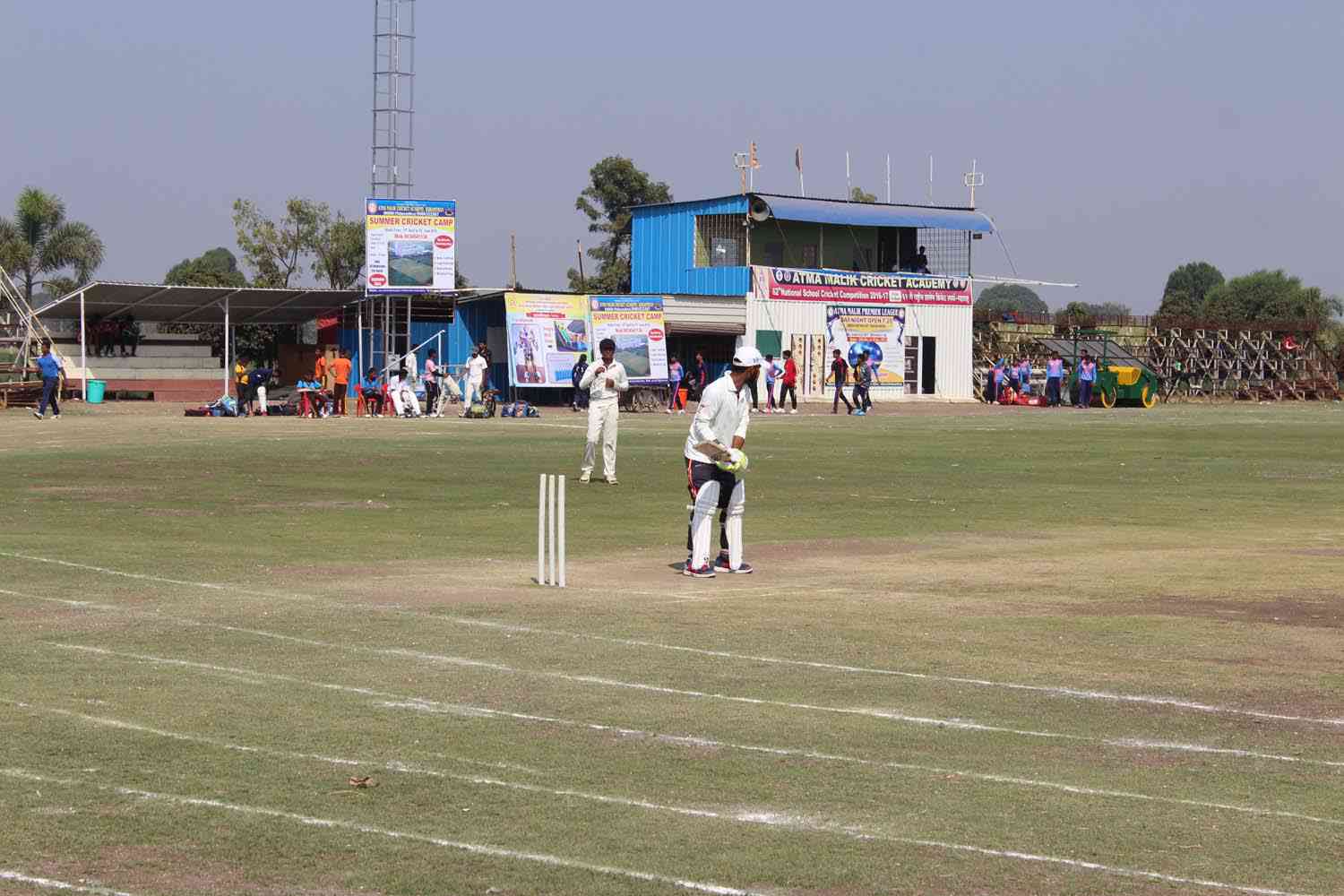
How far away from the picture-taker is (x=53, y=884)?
5.88 metres

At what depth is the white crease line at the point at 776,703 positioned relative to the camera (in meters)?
8.17

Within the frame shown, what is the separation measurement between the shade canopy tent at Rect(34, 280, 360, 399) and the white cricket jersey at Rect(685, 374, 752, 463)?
36.8 metres

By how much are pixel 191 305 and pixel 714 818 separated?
1879 inches

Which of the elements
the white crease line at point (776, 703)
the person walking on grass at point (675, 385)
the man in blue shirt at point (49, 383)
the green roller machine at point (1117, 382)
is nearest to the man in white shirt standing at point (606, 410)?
the white crease line at point (776, 703)

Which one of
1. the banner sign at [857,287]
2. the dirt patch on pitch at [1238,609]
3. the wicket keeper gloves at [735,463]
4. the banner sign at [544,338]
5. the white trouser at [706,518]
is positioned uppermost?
the banner sign at [857,287]

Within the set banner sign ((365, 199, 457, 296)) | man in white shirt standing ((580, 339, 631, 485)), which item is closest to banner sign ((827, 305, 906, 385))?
banner sign ((365, 199, 457, 296))

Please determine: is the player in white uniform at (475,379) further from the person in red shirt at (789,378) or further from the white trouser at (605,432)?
the white trouser at (605,432)

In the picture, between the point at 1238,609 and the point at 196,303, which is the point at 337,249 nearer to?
the point at 196,303

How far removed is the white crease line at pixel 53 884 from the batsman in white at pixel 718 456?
348 inches

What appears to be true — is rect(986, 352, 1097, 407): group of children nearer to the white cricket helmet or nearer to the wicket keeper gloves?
the white cricket helmet

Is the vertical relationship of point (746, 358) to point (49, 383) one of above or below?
above

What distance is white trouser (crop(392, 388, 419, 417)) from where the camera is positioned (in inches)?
1839

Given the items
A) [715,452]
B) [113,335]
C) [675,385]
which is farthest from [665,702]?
[675,385]

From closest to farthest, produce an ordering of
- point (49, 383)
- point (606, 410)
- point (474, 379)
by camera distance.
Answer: point (606, 410), point (49, 383), point (474, 379)
